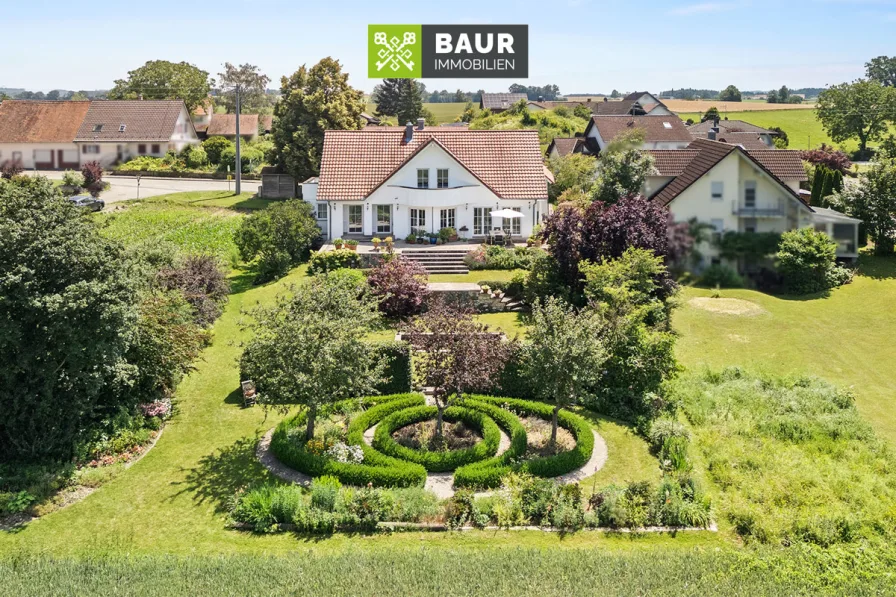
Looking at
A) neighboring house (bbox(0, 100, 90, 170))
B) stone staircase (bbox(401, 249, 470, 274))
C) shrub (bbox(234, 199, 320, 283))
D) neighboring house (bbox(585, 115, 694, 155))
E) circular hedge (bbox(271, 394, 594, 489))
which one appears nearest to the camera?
circular hedge (bbox(271, 394, 594, 489))

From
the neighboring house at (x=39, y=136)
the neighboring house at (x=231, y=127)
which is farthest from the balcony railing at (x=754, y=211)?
the neighboring house at (x=231, y=127)

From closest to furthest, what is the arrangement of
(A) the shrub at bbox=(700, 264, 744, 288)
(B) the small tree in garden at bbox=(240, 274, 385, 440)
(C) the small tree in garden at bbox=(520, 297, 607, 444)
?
(B) the small tree in garden at bbox=(240, 274, 385, 440)
(C) the small tree in garden at bbox=(520, 297, 607, 444)
(A) the shrub at bbox=(700, 264, 744, 288)

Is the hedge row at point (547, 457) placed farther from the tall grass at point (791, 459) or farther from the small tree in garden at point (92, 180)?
the small tree in garden at point (92, 180)

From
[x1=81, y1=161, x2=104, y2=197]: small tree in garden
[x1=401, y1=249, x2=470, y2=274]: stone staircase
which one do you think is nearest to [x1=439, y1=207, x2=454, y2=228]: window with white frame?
[x1=401, y1=249, x2=470, y2=274]: stone staircase

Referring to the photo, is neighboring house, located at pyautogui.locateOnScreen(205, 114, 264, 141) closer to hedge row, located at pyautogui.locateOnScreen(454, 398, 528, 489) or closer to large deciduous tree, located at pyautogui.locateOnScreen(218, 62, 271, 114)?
large deciduous tree, located at pyautogui.locateOnScreen(218, 62, 271, 114)

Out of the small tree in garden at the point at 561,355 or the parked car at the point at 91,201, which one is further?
the parked car at the point at 91,201

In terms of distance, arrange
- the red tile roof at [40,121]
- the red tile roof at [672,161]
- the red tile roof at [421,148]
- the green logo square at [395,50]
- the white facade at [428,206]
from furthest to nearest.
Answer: the red tile roof at [40,121] < the green logo square at [395,50] < the red tile roof at [421,148] < the red tile roof at [672,161] < the white facade at [428,206]

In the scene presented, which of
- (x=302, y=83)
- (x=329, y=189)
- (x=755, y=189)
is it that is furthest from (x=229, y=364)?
(x=302, y=83)
